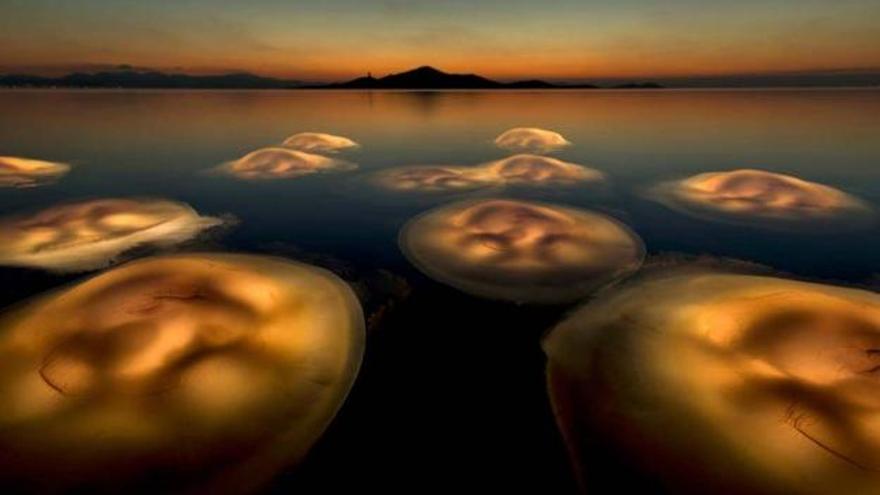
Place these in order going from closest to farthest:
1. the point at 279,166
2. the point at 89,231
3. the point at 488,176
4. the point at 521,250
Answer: the point at 521,250, the point at 89,231, the point at 488,176, the point at 279,166

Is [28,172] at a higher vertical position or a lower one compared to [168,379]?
lower

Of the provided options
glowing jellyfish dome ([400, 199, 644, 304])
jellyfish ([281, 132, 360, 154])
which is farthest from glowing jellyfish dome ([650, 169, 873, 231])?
jellyfish ([281, 132, 360, 154])

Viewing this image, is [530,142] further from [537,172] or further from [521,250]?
[521,250]

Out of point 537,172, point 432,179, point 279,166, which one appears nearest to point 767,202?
point 537,172

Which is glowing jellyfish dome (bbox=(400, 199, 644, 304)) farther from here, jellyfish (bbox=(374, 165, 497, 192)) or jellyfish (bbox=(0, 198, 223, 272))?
jellyfish (bbox=(0, 198, 223, 272))

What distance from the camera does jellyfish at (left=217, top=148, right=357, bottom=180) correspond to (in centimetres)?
3629

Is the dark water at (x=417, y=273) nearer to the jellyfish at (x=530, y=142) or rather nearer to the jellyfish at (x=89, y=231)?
the jellyfish at (x=89, y=231)

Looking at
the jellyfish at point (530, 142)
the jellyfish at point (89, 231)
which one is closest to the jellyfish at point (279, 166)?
the jellyfish at point (89, 231)

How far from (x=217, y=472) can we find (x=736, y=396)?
31.3ft

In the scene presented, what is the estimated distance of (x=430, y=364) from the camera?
11.4 m

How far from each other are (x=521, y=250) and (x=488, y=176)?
19.2 metres

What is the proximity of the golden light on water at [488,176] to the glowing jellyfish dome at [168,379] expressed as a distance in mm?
20277

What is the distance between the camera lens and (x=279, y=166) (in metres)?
38.5

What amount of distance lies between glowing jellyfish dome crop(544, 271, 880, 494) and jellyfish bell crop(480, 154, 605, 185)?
22.0 meters
